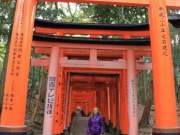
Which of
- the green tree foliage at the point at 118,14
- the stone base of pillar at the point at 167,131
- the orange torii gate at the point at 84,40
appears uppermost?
the green tree foliage at the point at 118,14

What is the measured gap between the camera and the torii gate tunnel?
674 cm

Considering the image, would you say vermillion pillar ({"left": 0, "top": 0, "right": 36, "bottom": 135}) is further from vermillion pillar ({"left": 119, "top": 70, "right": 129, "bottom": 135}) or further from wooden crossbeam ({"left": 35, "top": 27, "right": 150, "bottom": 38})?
vermillion pillar ({"left": 119, "top": 70, "right": 129, "bottom": 135})

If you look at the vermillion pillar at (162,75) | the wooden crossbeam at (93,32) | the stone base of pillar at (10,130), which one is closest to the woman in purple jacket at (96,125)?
the vermillion pillar at (162,75)

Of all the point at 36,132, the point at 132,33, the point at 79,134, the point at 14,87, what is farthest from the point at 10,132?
the point at 79,134

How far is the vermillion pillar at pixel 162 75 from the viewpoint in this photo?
6816 millimetres

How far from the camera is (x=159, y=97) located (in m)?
6.96

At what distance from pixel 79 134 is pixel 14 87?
351 inches

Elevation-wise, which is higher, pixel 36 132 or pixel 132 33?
pixel 132 33

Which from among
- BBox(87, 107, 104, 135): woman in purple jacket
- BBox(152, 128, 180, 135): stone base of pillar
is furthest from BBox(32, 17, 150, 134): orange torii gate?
BBox(152, 128, 180, 135): stone base of pillar

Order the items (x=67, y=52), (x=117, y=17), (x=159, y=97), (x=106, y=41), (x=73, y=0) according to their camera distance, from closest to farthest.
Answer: (x=159, y=97)
(x=73, y=0)
(x=106, y=41)
(x=67, y=52)
(x=117, y=17)

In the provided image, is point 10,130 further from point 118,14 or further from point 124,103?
point 118,14

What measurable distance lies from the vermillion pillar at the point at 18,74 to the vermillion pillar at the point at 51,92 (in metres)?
3.34

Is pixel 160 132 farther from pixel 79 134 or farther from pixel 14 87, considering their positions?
pixel 79 134

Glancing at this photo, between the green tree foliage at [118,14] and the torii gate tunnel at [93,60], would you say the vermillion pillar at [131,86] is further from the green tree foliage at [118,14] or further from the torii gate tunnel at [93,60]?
the green tree foliage at [118,14]
